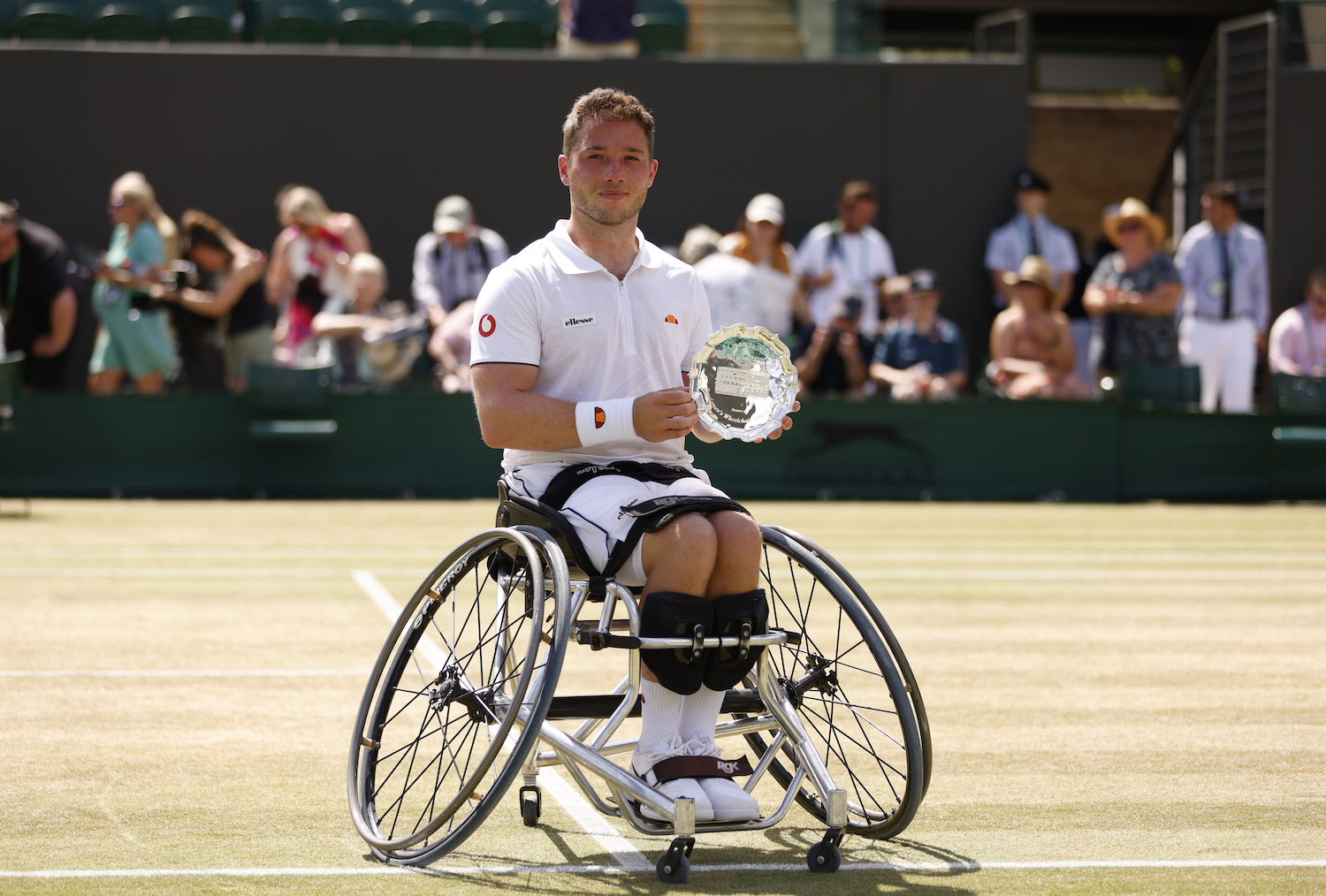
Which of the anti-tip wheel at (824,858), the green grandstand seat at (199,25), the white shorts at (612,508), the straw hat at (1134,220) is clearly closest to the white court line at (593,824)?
the anti-tip wheel at (824,858)

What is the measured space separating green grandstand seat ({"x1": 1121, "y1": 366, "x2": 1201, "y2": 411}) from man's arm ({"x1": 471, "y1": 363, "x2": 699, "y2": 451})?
33.9 feet

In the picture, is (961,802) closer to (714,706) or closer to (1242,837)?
(1242,837)

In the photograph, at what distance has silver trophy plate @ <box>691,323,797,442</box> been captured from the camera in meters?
3.76

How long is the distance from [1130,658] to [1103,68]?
17414mm

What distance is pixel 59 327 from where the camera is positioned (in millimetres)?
13305

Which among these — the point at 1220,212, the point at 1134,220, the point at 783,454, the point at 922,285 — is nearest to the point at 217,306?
the point at 783,454

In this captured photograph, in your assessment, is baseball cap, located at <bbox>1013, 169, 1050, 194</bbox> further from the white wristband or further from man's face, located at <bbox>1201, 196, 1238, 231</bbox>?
the white wristband

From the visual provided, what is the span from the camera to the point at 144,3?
1641 centimetres

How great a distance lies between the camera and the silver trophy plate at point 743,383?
12.3ft

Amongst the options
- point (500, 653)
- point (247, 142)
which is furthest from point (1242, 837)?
point (247, 142)

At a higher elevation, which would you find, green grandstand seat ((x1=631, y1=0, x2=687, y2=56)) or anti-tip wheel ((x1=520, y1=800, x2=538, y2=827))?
green grandstand seat ((x1=631, y1=0, x2=687, y2=56))

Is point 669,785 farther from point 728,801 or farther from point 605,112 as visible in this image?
point 605,112

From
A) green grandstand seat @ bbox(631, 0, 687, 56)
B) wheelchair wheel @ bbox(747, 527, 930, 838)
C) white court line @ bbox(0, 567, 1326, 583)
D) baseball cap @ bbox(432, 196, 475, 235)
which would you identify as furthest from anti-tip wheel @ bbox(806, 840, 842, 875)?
green grandstand seat @ bbox(631, 0, 687, 56)

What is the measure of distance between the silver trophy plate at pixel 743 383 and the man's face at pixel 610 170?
0.41 metres
